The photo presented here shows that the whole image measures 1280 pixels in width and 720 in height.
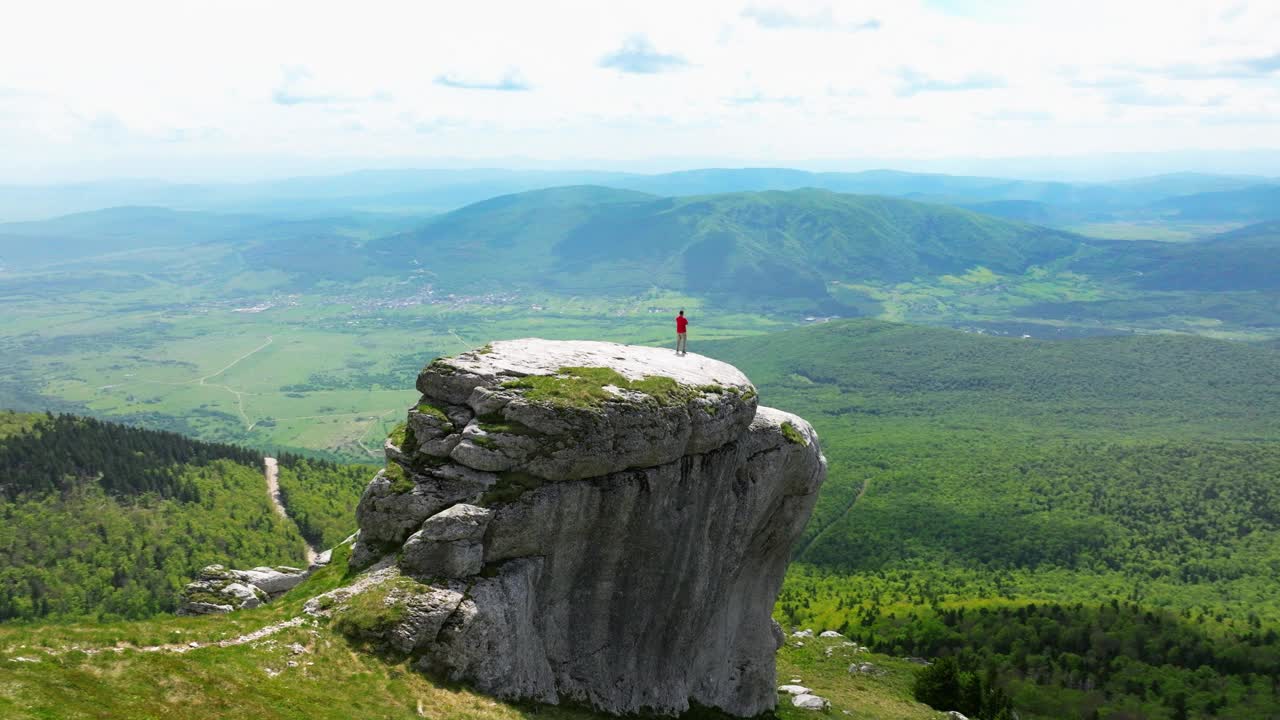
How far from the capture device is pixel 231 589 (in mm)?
43938

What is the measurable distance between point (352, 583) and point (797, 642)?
55535mm

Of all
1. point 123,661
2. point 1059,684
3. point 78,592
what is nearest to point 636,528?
point 123,661

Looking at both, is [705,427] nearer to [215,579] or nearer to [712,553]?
[712,553]

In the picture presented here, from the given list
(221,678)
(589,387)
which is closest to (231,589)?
(221,678)

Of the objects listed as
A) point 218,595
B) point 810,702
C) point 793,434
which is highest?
point 793,434

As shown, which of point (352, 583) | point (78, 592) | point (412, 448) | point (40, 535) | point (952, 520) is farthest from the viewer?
point (952, 520)

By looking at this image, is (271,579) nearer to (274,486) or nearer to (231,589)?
(231,589)

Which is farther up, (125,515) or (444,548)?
(444,548)

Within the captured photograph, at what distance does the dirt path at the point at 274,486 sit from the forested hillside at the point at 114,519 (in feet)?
4.44

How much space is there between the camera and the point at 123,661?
26.4 m

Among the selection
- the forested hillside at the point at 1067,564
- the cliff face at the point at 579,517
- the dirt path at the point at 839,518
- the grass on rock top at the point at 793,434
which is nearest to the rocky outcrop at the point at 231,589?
the cliff face at the point at 579,517

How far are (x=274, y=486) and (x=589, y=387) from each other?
104 metres

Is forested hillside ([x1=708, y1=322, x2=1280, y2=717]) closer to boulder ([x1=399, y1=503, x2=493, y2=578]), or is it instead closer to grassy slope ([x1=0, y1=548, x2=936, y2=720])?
boulder ([x1=399, y1=503, x2=493, y2=578])

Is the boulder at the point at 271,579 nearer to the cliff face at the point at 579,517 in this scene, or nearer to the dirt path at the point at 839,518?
the cliff face at the point at 579,517
